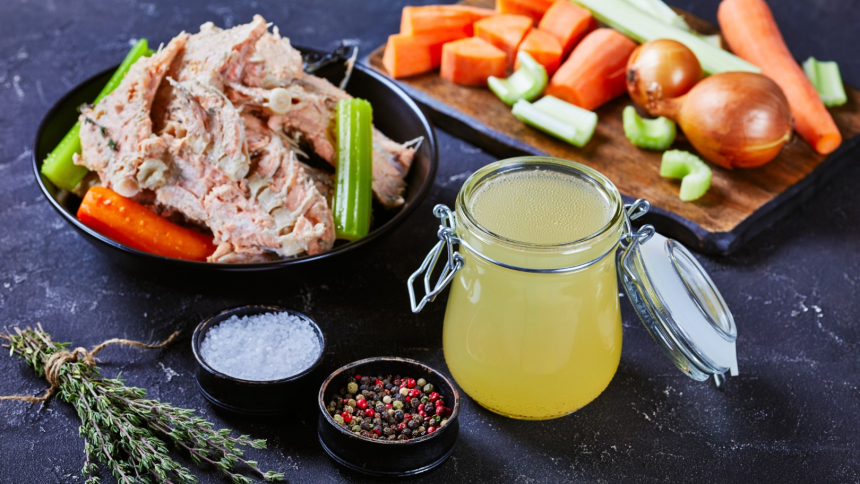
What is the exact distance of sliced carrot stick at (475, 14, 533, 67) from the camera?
3.30 meters

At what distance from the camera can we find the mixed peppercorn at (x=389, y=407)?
5.91 feet

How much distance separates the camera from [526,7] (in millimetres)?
3479

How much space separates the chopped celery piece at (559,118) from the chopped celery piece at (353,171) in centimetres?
80

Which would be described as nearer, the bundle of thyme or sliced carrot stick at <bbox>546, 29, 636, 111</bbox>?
the bundle of thyme

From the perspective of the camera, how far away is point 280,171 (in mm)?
2309

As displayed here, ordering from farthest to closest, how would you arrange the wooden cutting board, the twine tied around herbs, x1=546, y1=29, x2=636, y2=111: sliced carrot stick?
x1=546, y1=29, x2=636, y2=111: sliced carrot stick
the wooden cutting board
the twine tied around herbs

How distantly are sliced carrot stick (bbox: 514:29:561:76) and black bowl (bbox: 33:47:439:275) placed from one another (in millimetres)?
759

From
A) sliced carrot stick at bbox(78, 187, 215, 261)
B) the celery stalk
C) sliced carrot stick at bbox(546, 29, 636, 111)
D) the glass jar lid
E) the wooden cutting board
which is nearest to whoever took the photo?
the glass jar lid

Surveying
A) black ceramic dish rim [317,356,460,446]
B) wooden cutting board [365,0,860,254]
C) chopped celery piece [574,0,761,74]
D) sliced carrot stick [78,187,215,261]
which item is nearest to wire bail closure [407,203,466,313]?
black ceramic dish rim [317,356,460,446]

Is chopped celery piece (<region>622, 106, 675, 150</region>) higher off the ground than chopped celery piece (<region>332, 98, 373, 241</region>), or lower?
lower

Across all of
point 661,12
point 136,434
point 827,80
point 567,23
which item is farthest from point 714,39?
point 136,434

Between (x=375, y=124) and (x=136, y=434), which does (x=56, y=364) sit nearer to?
(x=136, y=434)

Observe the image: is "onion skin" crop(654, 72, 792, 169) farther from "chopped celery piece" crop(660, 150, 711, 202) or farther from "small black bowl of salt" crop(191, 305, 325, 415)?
"small black bowl of salt" crop(191, 305, 325, 415)

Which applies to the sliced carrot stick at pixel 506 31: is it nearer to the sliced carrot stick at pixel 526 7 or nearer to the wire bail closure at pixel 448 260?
the sliced carrot stick at pixel 526 7
